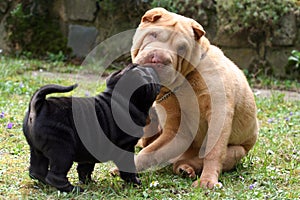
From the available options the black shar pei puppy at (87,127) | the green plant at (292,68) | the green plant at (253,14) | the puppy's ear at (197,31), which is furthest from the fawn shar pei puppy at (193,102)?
the green plant at (292,68)

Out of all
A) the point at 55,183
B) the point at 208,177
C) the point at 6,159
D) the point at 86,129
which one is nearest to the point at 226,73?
the point at 208,177

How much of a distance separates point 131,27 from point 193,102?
4799 millimetres

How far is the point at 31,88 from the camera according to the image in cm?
656

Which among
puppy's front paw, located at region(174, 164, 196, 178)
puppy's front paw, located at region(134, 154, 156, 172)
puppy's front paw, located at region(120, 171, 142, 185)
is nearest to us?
puppy's front paw, located at region(120, 171, 142, 185)

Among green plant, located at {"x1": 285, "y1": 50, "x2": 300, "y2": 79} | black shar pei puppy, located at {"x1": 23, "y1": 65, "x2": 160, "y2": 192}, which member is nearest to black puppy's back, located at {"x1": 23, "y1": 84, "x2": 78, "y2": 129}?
black shar pei puppy, located at {"x1": 23, "y1": 65, "x2": 160, "y2": 192}

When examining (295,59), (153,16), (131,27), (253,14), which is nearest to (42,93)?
(153,16)

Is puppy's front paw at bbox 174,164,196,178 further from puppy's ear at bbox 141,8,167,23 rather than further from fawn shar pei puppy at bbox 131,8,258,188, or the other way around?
puppy's ear at bbox 141,8,167,23

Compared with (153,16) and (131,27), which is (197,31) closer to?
(153,16)

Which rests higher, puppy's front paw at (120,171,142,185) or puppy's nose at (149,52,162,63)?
puppy's nose at (149,52,162,63)

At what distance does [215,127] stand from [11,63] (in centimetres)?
472

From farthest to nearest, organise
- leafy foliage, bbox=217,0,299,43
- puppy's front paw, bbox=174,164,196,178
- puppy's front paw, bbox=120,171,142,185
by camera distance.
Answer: leafy foliage, bbox=217,0,299,43 → puppy's front paw, bbox=174,164,196,178 → puppy's front paw, bbox=120,171,142,185

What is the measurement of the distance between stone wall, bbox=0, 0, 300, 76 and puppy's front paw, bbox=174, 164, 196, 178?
4238 millimetres

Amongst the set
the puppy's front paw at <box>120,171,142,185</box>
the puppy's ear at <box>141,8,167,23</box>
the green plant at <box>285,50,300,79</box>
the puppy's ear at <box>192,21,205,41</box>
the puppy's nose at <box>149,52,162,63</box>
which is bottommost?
the green plant at <box>285,50,300,79</box>

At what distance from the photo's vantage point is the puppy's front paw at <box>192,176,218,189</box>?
352 centimetres
